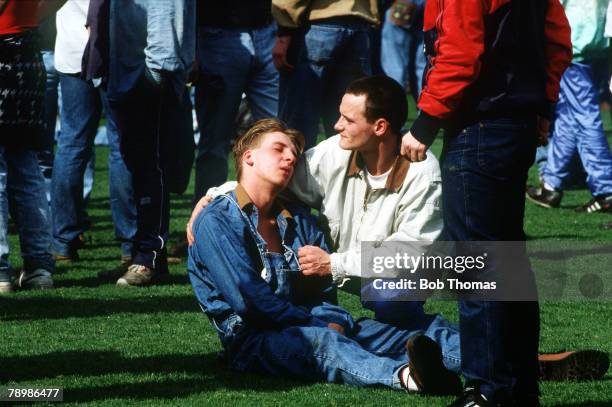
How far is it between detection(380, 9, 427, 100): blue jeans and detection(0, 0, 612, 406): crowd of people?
359 cm

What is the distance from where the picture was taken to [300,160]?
5102 millimetres

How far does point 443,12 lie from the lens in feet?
12.5

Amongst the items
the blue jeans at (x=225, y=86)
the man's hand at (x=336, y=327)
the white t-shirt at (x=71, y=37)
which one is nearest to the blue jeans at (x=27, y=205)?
the white t-shirt at (x=71, y=37)

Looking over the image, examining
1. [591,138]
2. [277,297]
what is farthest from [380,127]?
[591,138]

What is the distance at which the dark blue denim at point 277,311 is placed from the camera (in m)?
4.57

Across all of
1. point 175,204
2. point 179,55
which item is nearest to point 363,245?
point 179,55

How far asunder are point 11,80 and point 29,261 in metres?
0.93

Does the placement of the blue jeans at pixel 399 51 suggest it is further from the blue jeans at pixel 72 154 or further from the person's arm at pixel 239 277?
the person's arm at pixel 239 277

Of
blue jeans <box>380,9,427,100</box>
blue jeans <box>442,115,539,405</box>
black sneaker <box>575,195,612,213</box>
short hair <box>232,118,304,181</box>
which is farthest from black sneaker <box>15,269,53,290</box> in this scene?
blue jeans <box>380,9,427,100</box>

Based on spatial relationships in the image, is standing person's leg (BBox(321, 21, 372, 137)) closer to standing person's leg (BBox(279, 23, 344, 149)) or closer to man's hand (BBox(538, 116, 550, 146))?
standing person's leg (BBox(279, 23, 344, 149))

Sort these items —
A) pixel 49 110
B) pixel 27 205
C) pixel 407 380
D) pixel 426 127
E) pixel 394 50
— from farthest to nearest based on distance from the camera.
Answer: pixel 394 50
pixel 49 110
pixel 27 205
pixel 407 380
pixel 426 127

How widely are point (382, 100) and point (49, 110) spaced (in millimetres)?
4071

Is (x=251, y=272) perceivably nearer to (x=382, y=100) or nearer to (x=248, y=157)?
(x=248, y=157)

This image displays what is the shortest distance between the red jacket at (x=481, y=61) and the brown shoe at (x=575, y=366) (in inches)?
39.5
